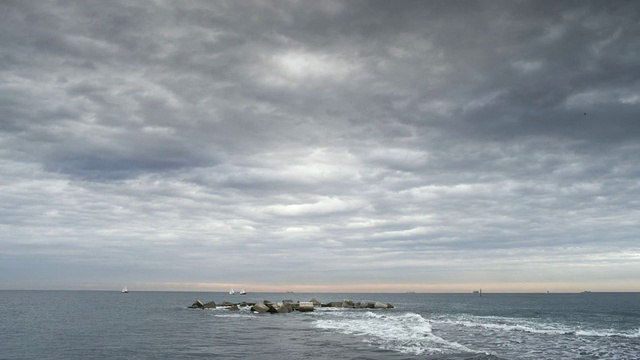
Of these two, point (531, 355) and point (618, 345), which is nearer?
point (531, 355)

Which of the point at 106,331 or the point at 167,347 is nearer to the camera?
the point at 167,347

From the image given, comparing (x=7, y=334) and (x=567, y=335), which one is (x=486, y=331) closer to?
(x=567, y=335)

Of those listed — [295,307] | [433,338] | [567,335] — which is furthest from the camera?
[295,307]

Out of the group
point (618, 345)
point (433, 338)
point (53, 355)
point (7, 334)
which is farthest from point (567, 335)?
point (7, 334)

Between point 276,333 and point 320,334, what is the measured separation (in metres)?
5.02

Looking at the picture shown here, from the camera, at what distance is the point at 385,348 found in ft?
119

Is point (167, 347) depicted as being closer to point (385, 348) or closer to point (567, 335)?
point (385, 348)

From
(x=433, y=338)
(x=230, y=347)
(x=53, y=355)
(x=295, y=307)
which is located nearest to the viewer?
(x=53, y=355)

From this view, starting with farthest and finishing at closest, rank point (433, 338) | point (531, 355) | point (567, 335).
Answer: point (567, 335) < point (433, 338) < point (531, 355)

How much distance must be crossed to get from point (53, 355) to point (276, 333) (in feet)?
69.0

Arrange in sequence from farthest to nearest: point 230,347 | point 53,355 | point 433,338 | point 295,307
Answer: point 295,307 < point 433,338 < point 230,347 < point 53,355

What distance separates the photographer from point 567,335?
4659 cm

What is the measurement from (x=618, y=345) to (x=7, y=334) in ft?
192

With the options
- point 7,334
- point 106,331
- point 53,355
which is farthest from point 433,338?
point 7,334
